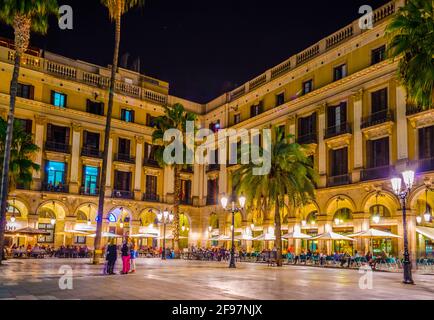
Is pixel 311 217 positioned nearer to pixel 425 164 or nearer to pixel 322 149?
pixel 322 149

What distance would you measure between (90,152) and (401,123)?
30460 mm

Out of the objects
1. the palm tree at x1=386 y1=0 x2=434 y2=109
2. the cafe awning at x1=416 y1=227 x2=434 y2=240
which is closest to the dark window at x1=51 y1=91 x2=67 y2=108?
the cafe awning at x1=416 y1=227 x2=434 y2=240

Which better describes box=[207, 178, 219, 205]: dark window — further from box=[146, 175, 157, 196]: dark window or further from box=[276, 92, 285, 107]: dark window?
box=[276, 92, 285, 107]: dark window

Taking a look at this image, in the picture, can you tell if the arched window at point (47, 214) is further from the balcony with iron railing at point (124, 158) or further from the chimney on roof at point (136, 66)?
the chimney on roof at point (136, 66)

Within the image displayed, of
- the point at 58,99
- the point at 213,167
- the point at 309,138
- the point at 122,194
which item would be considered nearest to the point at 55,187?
the point at 122,194

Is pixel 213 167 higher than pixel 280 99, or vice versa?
pixel 280 99

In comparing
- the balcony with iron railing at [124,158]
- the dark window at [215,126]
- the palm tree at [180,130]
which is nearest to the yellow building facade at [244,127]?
the balcony with iron railing at [124,158]

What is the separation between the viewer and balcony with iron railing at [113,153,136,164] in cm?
5059

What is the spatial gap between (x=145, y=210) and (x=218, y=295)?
39.1 m

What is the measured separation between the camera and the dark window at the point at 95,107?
49.1 metres

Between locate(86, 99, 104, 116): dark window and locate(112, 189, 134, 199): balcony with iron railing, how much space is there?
841 centimetres

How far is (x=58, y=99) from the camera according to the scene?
46969 millimetres

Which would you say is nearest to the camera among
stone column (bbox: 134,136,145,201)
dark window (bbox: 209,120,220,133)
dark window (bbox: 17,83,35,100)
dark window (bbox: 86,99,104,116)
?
dark window (bbox: 17,83,35,100)
